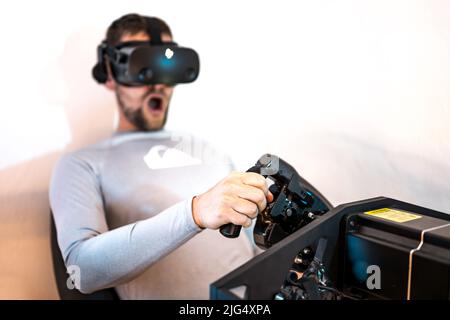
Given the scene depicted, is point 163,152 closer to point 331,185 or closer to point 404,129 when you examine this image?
point 331,185

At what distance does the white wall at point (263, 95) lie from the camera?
133 centimetres

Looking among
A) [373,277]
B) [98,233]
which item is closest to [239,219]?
[373,277]

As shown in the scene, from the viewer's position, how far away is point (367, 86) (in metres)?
1.44

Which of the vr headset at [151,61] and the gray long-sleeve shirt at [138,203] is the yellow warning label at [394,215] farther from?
the vr headset at [151,61]

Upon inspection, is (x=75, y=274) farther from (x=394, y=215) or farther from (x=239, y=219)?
(x=394, y=215)

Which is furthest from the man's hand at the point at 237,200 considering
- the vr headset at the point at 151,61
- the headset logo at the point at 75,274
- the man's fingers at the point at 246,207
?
the vr headset at the point at 151,61

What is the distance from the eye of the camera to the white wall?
133 centimetres

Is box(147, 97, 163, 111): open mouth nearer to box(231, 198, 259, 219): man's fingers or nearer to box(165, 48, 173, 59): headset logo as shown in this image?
box(165, 48, 173, 59): headset logo

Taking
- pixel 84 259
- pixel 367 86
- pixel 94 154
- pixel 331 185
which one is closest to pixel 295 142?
pixel 331 185

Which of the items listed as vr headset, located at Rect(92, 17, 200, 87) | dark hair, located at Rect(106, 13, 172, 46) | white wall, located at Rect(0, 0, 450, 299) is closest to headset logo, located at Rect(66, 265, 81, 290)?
white wall, located at Rect(0, 0, 450, 299)

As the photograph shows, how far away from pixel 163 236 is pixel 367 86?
65 cm

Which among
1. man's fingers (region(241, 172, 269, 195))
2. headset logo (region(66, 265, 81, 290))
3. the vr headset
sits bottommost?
headset logo (region(66, 265, 81, 290))

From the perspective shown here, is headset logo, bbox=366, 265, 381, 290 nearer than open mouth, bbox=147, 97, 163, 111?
Yes
